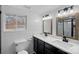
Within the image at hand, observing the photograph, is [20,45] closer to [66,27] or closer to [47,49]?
[47,49]

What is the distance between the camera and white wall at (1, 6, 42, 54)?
3037mm

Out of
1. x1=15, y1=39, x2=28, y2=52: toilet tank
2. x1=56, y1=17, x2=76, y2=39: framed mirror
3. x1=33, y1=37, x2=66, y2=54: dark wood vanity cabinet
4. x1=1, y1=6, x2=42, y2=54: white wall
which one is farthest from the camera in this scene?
x1=1, y1=6, x2=42, y2=54: white wall

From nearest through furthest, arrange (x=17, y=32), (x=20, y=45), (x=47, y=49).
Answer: (x=47, y=49) < (x=20, y=45) < (x=17, y=32)

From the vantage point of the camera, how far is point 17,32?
10.8 ft

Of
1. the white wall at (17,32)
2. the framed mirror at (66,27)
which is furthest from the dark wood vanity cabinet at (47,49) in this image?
the white wall at (17,32)

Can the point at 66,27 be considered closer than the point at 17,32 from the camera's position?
Yes

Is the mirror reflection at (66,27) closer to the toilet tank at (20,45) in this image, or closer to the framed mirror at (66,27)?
the framed mirror at (66,27)

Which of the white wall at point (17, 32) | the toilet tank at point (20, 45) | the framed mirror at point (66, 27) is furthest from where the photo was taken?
the white wall at point (17, 32)

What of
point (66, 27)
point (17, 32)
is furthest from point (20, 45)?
point (66, 27)

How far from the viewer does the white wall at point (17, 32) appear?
9.96ft

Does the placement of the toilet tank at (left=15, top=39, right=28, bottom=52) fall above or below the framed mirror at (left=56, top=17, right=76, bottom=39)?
below

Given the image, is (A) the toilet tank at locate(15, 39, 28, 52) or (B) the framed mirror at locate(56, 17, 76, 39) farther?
(A) the toilet tank at locate(15, 39, 28, 52)

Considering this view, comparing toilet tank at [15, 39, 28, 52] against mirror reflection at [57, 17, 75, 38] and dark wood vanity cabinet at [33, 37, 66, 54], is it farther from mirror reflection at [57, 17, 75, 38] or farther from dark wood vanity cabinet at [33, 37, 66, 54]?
mirror reflection at [57, 17, 75, 38]

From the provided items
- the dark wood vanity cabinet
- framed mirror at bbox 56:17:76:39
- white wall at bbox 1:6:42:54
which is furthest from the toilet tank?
framed mirror at bbox 56:17:76:39
